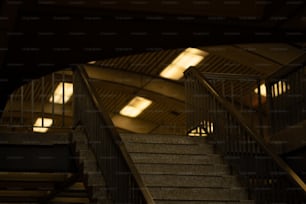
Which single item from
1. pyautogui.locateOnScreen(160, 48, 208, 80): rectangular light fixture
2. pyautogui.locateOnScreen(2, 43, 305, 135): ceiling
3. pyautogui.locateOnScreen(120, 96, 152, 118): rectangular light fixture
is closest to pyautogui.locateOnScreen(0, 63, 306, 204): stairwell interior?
pyautogui.locateOnScreen(2, 43, 305, 135): ceiling

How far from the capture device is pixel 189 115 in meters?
9.18

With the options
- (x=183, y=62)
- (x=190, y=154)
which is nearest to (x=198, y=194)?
(x=190, y=154)

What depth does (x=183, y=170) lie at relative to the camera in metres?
7.41

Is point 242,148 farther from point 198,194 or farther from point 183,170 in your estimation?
point 198,194

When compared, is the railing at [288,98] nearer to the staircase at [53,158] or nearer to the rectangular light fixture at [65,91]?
the staircase at [53,158]

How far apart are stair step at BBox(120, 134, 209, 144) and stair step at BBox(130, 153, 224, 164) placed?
0.31 meters

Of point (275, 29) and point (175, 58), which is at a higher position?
point (175, 58)

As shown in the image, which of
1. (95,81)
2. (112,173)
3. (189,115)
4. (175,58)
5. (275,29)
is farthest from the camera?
(95,81)

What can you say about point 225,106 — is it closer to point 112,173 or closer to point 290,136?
point 290,136

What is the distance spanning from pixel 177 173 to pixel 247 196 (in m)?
0.87

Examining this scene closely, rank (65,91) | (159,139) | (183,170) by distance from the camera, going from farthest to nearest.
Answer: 1. (65,91)
2. (159,139)
3. (183,170)

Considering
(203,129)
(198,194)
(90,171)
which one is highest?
(203,129)

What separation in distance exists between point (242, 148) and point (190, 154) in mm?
673

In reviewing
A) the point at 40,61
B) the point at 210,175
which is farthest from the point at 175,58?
the point at 40,61
